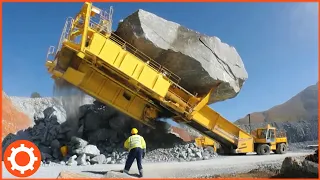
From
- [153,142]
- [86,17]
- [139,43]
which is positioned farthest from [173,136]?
[86,17]

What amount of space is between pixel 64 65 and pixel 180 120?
188 inches

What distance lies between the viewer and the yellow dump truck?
10.2m

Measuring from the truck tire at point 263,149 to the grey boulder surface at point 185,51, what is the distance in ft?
14.2

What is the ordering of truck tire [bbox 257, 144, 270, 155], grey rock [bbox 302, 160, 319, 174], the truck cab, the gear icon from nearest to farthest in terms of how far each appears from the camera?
the gear icon → grey rock [bbox 302, 160, 319, 174] → truck tire [bbox 257, 144, 270, 155] → the truck cab

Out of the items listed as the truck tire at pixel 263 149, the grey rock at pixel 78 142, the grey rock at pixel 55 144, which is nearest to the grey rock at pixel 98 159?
the grey rock at pixel 78 142

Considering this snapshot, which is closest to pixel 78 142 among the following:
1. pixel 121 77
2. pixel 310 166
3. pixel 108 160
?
pixel 108 160

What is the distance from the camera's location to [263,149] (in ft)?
51.4

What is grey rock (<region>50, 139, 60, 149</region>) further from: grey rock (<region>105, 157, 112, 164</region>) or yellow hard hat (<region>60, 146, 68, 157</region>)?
grey rock (<region>105, 157, 112, 164</region>)

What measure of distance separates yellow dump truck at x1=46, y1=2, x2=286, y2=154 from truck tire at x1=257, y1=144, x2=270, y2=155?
10.8 ft

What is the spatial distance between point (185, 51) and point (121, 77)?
7.75 feet

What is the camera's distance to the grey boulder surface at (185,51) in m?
10.9

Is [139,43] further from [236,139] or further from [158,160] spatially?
[236,139]

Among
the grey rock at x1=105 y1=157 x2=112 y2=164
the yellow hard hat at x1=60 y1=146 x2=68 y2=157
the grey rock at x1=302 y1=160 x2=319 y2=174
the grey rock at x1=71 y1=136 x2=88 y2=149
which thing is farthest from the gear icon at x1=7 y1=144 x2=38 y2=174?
the yellow hard hat at x1=60 y1=146 x2=68 y2=157

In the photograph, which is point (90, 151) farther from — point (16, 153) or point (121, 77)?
point (16, 153)
